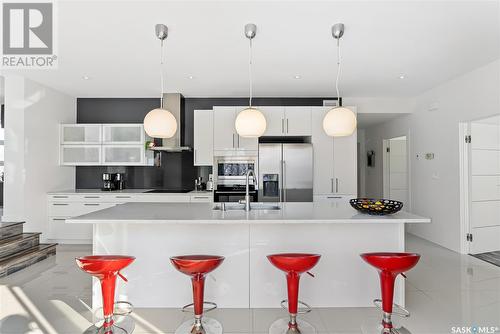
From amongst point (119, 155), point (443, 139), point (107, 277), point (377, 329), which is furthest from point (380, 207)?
point (119, 155)

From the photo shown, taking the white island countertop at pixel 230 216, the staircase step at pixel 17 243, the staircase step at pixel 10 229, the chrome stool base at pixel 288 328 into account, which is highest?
the white island countertop at pixel 230 216

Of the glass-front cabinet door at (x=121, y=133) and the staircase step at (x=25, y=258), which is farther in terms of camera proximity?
the glass-front cabinet door at (x=121, y=133)

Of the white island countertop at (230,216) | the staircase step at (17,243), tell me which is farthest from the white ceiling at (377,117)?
the staircase step at (17,243)

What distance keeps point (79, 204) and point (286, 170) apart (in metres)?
3.50

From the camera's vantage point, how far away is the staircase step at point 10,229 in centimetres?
442

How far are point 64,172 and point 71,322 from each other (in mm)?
3903

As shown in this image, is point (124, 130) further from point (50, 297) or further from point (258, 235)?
point (258, 235)

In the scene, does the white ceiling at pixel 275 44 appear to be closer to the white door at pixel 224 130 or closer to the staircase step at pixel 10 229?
the white door at pixel 224 130

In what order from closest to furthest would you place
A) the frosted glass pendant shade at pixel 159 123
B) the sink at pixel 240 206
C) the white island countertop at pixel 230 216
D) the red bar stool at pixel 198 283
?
the red bar stool at pixel 198 283 < the white island countertop at pixel 230 216 < the frosted glass pendant shade at pixel 159 123 < the sink at pixel 240 206

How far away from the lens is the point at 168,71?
453 cm

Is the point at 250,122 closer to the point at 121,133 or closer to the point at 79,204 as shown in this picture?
the point at 121,133

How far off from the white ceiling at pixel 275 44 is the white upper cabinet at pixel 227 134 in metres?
0.43

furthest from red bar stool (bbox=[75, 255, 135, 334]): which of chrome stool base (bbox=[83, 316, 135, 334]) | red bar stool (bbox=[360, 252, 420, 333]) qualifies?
red bar stool (bbox=[360, 252, 420, 333])

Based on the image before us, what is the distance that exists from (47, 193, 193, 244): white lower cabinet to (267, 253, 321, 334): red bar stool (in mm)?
3097
